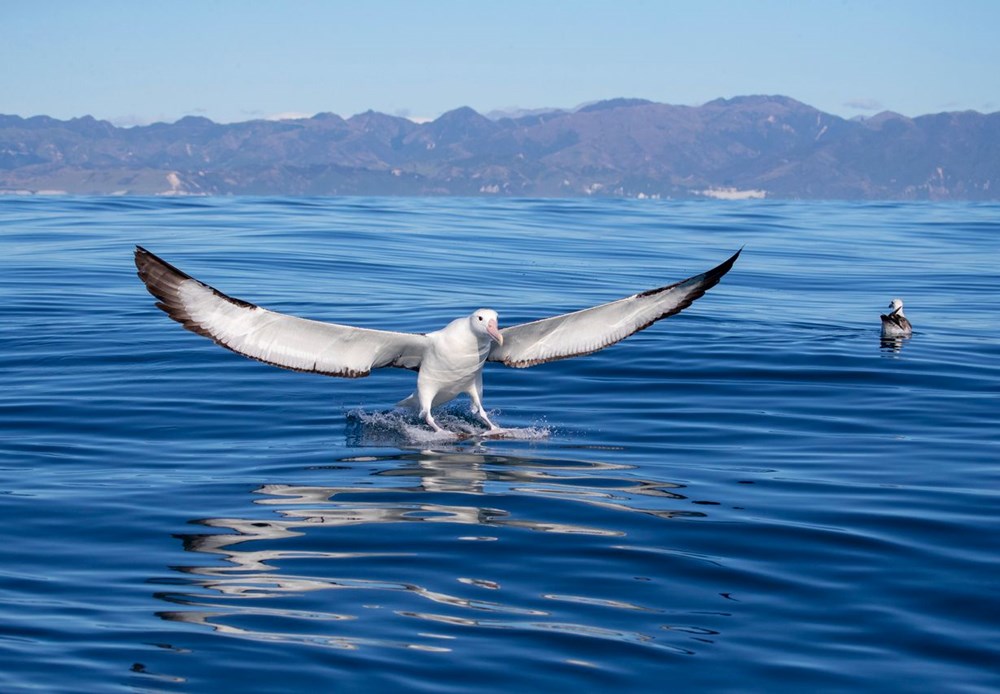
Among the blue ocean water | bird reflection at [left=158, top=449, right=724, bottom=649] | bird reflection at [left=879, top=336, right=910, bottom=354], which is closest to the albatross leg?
the blue ocean water

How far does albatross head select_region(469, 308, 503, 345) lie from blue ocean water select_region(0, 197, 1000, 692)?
1271mm

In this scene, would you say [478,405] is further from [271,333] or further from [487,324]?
[271,333]

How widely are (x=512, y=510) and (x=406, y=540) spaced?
1316 millimetres

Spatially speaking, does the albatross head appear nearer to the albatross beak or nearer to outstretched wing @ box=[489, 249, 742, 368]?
the albatross beak

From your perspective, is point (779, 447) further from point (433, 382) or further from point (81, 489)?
point (81, 489)

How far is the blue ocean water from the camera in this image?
8.27 metres

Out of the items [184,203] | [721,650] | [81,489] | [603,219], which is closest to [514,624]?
[721,650]

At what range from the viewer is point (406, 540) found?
10789 mm

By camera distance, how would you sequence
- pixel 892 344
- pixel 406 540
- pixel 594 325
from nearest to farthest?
1. pixel 406 540
2. pixel 594 325
3. pixel 892 344

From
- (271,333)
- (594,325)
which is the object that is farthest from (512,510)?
(271,333)

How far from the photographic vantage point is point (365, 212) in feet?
180

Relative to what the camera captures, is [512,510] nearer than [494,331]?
Yes

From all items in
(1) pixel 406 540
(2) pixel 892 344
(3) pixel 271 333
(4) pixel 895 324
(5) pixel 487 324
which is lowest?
(1) pixel 406 540

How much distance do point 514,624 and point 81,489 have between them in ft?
18.2
